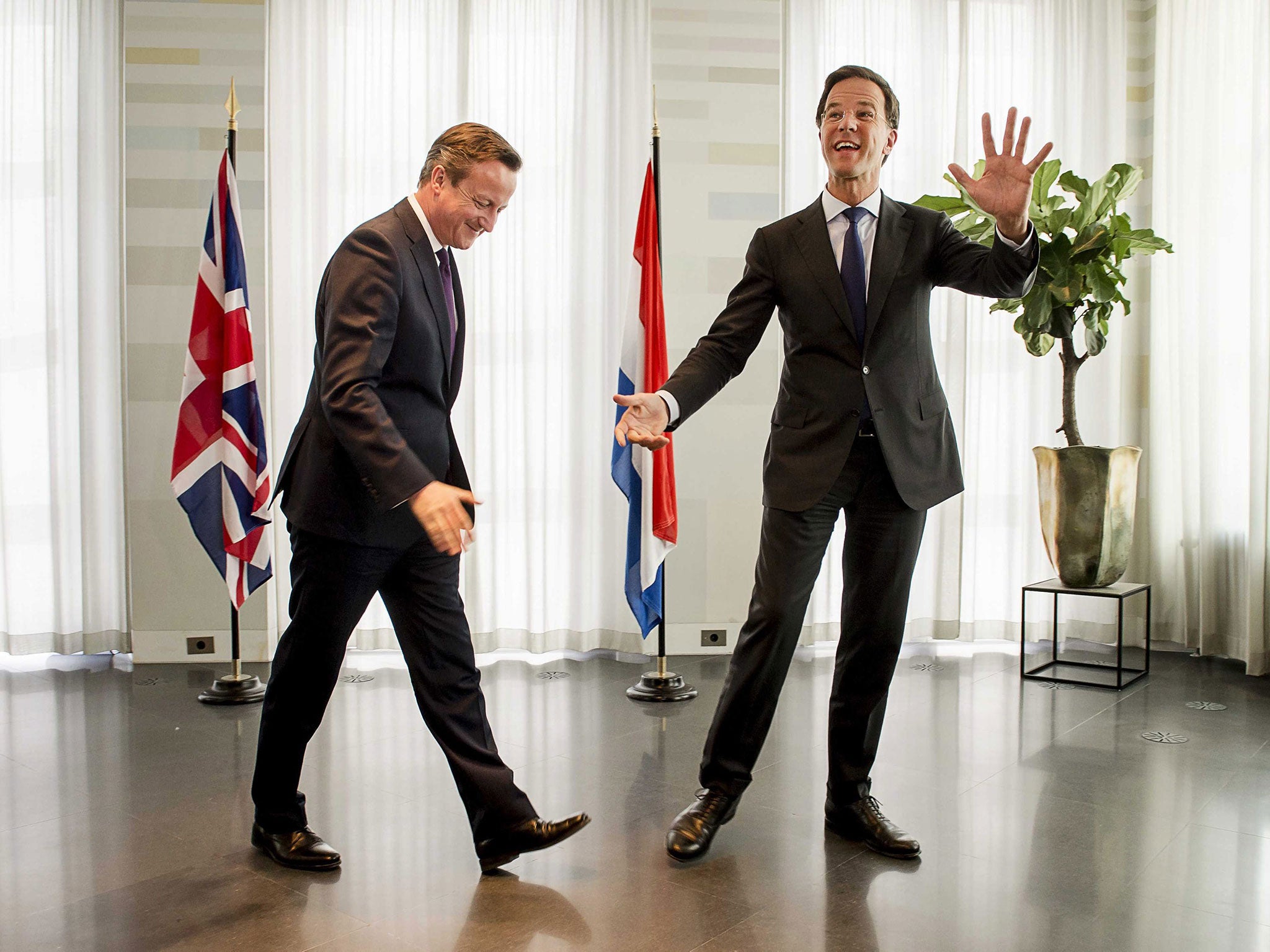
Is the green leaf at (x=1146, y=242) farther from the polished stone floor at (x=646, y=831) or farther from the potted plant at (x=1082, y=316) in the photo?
the polished stone floor at (x=646, y=831)

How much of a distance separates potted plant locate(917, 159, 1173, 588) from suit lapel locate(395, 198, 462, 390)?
2730 mm

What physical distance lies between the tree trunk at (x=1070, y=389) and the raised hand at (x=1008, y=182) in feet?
7.93

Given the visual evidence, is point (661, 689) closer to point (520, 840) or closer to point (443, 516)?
point (520, 840)

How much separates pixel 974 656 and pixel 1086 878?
2534 millimetres

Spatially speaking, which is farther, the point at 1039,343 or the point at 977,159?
the point at 977,159

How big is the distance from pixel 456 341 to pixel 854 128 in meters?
1.06

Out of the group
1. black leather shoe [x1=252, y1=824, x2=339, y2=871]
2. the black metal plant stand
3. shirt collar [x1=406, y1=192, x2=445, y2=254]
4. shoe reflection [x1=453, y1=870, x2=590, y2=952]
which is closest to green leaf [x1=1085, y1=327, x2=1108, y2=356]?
the black metal plant stand

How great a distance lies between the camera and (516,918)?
2.13 metres

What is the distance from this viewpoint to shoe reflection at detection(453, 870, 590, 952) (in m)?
2.03

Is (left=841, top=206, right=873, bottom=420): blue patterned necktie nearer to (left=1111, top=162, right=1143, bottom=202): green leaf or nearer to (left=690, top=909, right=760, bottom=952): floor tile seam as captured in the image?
(left=690, top=909, right=760, bottom=952): floor tile seam

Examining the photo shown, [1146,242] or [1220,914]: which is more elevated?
[1146,242]

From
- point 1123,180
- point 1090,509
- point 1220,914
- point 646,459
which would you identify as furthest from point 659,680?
point 1123,180

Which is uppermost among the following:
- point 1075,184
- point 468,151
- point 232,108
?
point 232,108

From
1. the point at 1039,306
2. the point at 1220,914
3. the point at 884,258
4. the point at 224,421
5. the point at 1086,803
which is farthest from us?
the point at 1039,306
